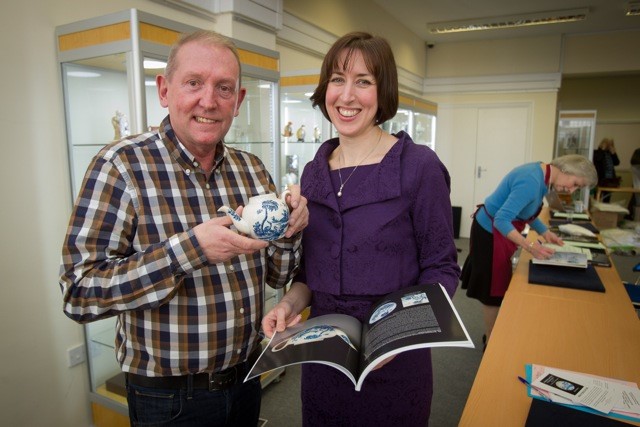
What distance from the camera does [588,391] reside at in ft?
4.07

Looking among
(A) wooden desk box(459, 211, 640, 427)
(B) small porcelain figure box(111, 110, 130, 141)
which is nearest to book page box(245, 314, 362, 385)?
(A) wooden desk box(459, 211, 640, 427)

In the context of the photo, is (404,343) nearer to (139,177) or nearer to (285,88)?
(139,177)

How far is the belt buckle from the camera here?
1.21m

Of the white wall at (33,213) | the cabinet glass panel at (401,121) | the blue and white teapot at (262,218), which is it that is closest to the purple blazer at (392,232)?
the blue and white teapot at (262,218)

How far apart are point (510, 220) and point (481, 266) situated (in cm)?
43

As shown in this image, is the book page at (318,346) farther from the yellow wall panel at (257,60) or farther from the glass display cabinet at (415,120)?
the glass display cabinet at (415,120)

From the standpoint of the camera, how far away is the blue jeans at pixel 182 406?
Result: 1167 millimetres

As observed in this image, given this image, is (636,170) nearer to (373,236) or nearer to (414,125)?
(414,125)

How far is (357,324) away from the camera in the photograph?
1137 millimetres

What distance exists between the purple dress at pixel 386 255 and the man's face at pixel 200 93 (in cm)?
38

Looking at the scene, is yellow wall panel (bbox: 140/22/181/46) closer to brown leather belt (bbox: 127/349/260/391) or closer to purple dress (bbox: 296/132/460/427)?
purple dress (bbox: 296/132/460/427)

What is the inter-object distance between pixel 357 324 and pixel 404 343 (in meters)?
0.31

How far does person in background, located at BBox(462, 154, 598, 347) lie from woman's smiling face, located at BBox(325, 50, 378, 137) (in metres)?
1.72

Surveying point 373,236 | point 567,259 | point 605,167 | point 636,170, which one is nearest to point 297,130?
point 567,259
